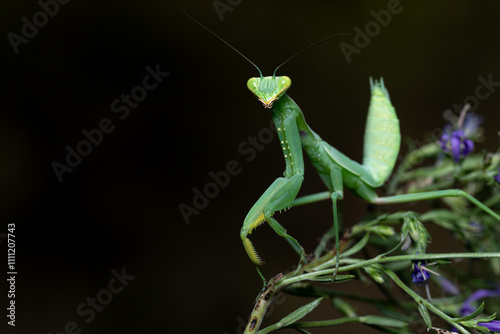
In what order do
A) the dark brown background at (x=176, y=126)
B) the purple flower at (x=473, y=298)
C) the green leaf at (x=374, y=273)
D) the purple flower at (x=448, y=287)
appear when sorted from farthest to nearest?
the dark brown background at (x=176, y=126) < the purple flower at (x=448, y=287) < the purple flower at (x=473, y=298) < the green leaf at (x=374, y=273)

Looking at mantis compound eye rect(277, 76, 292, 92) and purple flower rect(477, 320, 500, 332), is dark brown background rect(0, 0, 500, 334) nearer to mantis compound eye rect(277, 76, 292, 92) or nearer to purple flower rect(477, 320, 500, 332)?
mantis compound eye rect(277, 76, 292, 92)

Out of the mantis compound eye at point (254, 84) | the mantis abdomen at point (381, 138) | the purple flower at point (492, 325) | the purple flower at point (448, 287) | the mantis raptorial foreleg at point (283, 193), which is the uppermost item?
the mantis compound eye at point (254, 84)

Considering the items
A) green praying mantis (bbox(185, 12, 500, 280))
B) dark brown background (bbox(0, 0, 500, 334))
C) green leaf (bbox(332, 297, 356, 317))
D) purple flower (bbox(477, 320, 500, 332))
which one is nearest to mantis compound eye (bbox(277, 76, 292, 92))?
green praying mantis (bbox(185, 12, 500, 280))

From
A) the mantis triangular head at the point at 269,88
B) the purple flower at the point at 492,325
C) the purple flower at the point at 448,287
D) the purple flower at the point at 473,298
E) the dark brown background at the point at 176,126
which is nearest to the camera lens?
the purple flower at the point at 492,325

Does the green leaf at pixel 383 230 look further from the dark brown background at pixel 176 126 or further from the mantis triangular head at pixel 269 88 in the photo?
the dark brown background at pixel 176 126

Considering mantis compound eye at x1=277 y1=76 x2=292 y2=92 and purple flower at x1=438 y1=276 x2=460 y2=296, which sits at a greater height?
mantis compound eye at x1=277 y1=76 x2=292 y2=92

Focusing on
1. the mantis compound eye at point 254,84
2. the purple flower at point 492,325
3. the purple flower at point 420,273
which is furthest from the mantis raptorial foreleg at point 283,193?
the purple flower at point 492,325

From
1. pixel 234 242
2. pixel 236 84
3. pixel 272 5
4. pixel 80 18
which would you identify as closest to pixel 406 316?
pixel 234 242
